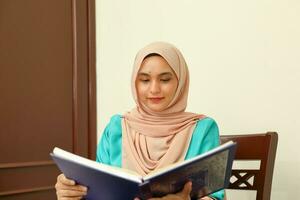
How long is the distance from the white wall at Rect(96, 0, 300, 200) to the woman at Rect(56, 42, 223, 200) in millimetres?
419

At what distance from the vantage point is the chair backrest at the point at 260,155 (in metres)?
1.10

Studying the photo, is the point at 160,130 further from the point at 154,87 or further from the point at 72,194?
the point at 72,194

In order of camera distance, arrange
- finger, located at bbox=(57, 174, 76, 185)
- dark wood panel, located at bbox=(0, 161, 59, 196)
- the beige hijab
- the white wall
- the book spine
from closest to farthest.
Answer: the book spine
finger, located at bbox=(57, 174, 76, 185)
the beige hijab
the white wall
dark wood panel, located at bbox=(0, 161, 59, 196)

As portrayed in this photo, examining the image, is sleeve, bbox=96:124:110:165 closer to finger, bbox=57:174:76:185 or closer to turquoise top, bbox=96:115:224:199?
turquoise top, bbox=96:115:224:199

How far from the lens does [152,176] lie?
0.67 meters

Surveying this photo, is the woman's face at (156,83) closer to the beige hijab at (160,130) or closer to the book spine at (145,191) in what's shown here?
the beige hijab at (160,130)

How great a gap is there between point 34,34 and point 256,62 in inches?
40.6

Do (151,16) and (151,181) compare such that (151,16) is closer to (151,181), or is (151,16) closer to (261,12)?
(261,12)

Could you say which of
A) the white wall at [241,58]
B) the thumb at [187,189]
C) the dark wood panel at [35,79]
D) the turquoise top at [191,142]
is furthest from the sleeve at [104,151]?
the dark wood panel at [35,79]

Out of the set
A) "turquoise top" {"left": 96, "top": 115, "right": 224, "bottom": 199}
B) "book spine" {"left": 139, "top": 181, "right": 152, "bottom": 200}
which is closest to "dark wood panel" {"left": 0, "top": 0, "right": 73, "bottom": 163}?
"turquoise top" {"left": 96, "top": 115, "right": 224, "bottom": 199}

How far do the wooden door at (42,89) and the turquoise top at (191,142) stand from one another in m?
0.74

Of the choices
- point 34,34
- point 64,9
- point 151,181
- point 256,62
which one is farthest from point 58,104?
point 151,181

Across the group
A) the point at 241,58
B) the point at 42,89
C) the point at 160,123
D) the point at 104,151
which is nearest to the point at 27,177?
the point at 42,89

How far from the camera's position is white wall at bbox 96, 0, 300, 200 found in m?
1.33
